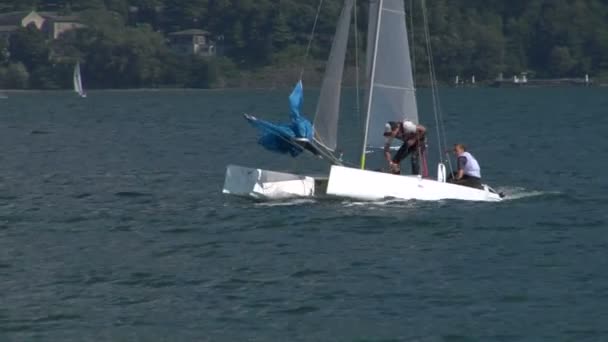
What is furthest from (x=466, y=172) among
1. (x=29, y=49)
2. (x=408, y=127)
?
(x=29, y=49)

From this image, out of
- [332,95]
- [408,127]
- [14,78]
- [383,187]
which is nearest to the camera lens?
[383,187]

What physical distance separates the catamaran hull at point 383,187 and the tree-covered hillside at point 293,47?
115391 mm

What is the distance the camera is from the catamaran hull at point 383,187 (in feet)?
96.9

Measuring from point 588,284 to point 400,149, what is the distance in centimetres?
896

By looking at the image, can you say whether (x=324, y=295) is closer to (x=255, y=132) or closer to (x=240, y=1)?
(x=255, y=132)

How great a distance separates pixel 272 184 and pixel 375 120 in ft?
8.20

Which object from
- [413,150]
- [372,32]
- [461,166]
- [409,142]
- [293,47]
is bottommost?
[293,47]

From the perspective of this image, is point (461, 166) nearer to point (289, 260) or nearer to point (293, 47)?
point (289, 260)

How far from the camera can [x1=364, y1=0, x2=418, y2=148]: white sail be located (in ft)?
104

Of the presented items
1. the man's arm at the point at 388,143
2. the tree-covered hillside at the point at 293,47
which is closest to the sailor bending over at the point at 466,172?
the man's arm at the point at 388,143

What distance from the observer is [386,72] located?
32031 mm

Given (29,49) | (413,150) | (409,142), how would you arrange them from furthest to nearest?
(29,49), (409,142), (413,150)

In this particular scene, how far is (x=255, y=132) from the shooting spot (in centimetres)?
6394

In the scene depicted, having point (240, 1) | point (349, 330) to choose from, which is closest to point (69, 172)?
point (349, 330)
